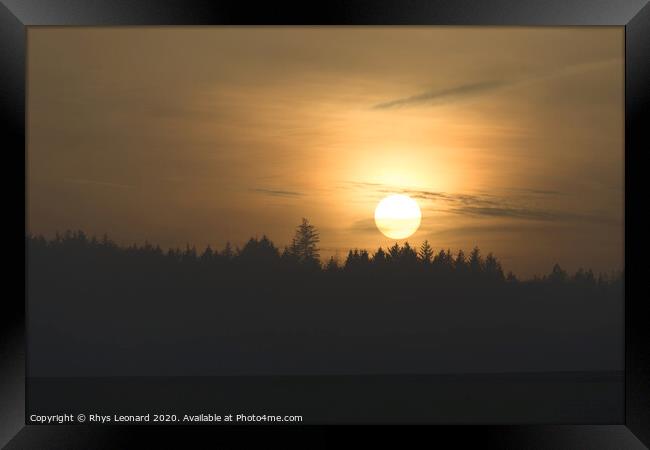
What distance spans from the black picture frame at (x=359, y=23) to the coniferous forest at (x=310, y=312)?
0.53 ft

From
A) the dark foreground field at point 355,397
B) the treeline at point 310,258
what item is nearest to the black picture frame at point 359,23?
the dark foreground field at point 355,397

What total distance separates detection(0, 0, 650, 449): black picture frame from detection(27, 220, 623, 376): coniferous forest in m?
0.16

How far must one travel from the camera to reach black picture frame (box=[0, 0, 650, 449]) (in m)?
2.97

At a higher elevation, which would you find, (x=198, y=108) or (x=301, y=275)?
(x=198, y=108)

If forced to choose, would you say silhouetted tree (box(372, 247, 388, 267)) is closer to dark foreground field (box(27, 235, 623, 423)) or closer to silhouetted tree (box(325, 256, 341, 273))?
dark foreground field (box(27, 235, 623, 423))

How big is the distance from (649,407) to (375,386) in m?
1.22

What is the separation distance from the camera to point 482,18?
9.75ft

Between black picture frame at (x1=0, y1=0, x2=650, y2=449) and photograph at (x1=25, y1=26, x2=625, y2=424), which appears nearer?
black picture frame at (x1=0, y1=0, x2=650, y2=449)

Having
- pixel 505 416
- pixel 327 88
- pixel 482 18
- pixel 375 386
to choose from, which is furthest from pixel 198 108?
pixel 505 416

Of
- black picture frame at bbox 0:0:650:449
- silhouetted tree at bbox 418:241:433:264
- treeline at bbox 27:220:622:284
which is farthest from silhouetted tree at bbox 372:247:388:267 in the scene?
black picture frame at bbox 0:0:650:449

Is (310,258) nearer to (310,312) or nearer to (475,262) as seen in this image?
(310,312)

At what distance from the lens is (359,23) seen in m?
3.02

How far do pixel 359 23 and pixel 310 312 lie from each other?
1351 mm

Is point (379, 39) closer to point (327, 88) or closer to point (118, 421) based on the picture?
point (327, 88)
